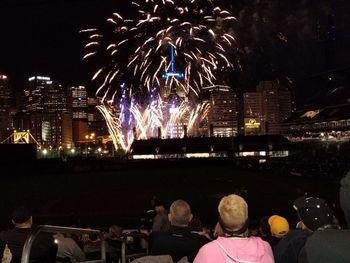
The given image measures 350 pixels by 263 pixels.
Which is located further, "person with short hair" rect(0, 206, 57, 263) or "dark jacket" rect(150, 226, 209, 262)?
"dark jacket" rect(150, 226, 209, 262)

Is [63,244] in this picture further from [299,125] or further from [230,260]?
[299,125]

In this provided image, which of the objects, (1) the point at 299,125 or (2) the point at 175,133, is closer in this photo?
(2) the point at 175,133

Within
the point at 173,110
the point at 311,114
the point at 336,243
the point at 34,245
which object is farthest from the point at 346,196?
the point at 311,114

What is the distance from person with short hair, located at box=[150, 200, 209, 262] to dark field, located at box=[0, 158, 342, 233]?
12249 mm

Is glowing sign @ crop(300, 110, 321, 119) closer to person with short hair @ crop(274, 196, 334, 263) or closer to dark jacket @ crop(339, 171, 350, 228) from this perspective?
person with short hair @ crop(274, 196, 334, 263)

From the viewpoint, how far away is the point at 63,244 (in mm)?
6090

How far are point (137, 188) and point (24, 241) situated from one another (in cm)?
3274

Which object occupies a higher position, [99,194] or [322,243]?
[322,243]

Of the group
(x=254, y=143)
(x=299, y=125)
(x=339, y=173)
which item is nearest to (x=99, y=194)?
(x=339, y=173)

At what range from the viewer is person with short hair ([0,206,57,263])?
15.3 ft

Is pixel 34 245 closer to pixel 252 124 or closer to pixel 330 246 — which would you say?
pixel 330 246

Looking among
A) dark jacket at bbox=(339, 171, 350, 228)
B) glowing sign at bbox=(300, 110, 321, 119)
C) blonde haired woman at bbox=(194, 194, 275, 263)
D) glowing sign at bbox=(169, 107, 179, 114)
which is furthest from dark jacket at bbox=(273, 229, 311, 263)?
glowing sign at bbox=(300, 110, 321, 119)

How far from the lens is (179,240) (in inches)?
201

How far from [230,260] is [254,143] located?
3094 inches
